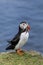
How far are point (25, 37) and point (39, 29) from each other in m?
9.21

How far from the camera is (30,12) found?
77.4 feet

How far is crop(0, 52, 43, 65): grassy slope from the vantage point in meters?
10.3

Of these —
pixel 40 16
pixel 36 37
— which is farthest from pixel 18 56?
pixel 40 16

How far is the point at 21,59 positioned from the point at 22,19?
11.0 metres

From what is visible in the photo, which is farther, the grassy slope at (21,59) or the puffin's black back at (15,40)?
the puffin's black back at (15,40)

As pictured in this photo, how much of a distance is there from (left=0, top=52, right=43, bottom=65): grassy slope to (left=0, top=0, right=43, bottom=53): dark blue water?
4942mm

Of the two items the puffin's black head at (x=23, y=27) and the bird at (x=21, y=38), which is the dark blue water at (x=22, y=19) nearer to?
the bird at (x=21, y=38)

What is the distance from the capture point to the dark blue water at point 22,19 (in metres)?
17.7

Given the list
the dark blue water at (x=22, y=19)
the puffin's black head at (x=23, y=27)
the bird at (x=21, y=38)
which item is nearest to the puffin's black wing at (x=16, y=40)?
the bird at (x=21, y=38)

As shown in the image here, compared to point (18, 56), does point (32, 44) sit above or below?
below

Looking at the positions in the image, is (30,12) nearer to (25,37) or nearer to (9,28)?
(9,28)

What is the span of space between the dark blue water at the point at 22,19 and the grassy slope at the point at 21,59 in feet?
16.2

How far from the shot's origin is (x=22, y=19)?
70.5ft

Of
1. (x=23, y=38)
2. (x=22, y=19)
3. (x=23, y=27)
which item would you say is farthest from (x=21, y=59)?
(x=22, y=19)
